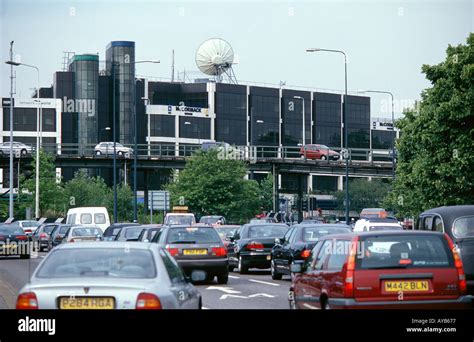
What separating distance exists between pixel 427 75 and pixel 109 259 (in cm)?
3687

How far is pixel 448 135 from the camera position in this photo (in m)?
44.7

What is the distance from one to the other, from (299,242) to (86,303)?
16.5 metres

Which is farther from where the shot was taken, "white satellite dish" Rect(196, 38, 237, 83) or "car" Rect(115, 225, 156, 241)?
"white satellite dish" Rect(196, 38, 237, 83)

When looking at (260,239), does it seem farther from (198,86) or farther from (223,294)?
(198,86)

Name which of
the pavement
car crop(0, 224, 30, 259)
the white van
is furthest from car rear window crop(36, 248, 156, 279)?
the white van

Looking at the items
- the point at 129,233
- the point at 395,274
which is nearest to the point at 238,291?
the point at 395,274

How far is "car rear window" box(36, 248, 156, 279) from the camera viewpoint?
1133 centimetres

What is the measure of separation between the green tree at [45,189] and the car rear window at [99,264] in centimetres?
7490

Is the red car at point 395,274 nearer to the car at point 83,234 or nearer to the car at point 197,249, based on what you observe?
the car at point 197,249

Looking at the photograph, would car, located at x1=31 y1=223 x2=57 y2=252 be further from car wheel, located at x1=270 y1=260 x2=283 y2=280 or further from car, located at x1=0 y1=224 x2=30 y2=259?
car wheel, located at x1=270 y1=260 x2=283 y2=280

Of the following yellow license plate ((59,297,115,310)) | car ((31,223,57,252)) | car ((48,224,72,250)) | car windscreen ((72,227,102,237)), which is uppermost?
yellow license plate ((59,297,115,310))

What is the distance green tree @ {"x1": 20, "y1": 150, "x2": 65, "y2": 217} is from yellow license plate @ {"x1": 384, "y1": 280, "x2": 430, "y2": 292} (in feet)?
243

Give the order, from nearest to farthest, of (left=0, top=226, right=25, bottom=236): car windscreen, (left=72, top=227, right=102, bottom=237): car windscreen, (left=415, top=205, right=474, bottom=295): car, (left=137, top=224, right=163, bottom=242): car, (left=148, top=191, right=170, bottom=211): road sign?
(left=415, top=205, right=474, bottom=295): car → (left=137, top=224, right=163, bottom=242): car → (left=72, top=227, right=102, bottom=237): car windscreen → (left=0, top=226, right=25, bottom=236): car windscreen → (left=148, top=191, right=170, bottom=211): road sign

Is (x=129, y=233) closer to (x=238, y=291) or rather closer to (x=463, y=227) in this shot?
(x=238, y=291)
